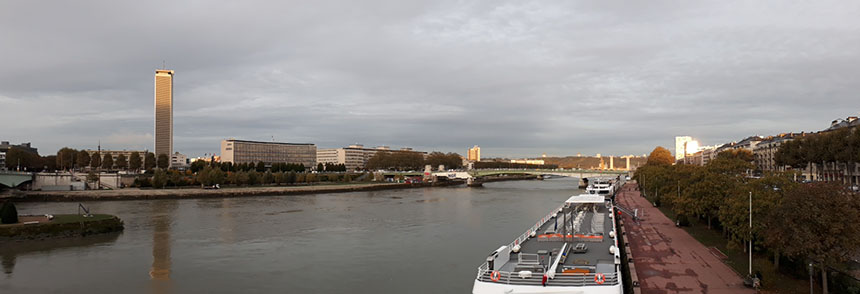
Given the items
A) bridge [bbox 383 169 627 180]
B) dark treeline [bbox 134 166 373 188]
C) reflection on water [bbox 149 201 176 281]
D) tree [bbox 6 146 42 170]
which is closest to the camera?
reflection on water [bbox 149 201 176 281]

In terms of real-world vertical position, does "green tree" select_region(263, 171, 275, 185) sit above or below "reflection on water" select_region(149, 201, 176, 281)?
above

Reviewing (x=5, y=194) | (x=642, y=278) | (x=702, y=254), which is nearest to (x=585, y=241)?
(x=642, y=278)

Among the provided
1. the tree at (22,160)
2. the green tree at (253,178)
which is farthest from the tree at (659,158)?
the tree at (22,160)

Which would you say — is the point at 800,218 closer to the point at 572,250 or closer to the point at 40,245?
the point at 572,250

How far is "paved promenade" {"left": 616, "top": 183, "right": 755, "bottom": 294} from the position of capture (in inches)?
659

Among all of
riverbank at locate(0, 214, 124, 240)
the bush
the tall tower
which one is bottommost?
riverbank at locate(0, 214, 124, 240)

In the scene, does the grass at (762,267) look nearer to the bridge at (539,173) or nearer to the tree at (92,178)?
the bridge at (539,173)

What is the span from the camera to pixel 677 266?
65.6 feet

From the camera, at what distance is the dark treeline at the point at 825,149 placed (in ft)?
151

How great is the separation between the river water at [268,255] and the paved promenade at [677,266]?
22.3 feet

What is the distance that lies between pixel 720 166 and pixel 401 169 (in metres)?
149

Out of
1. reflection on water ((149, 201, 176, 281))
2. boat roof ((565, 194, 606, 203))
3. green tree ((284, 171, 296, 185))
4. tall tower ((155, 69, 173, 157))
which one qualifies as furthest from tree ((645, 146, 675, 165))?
tall tower ((155, 69, 173, 157))

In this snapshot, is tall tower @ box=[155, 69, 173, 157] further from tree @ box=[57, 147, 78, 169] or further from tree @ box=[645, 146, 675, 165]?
tree @ box=[645, 146, 675, 165]

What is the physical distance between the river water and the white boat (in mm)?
3474
